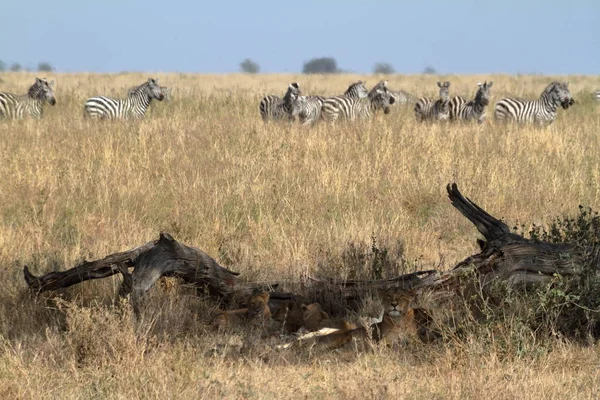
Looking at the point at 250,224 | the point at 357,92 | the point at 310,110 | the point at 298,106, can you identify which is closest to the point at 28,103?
the point at 298,106

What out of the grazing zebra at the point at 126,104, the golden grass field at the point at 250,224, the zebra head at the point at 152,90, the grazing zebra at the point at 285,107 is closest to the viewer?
the golden grass field at the point at 250,224

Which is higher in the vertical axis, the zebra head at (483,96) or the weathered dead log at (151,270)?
the zebra head at (483,96)

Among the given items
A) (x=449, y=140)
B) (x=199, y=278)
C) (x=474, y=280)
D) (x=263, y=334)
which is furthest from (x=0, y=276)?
(x=449, y=140)

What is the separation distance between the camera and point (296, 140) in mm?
11859

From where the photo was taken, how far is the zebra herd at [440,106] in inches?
697

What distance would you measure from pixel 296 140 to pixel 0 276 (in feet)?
20.0

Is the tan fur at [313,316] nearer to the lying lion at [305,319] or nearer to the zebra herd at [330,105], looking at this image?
the lying lion at [305,319]

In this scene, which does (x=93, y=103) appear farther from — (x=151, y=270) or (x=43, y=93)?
(x=151, y=270)

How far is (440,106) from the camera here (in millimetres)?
18516

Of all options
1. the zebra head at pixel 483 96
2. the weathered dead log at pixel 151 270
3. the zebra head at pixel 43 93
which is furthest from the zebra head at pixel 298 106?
the weathered dead log at pixel 151 270

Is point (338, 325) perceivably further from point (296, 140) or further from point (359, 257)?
point (296, 140)

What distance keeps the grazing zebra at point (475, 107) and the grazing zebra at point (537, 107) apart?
0.65 metres

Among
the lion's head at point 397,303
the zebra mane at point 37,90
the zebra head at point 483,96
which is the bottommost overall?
the lion's head at point 397,303

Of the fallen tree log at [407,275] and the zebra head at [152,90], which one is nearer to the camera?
the fallen tree log at [407,275]
